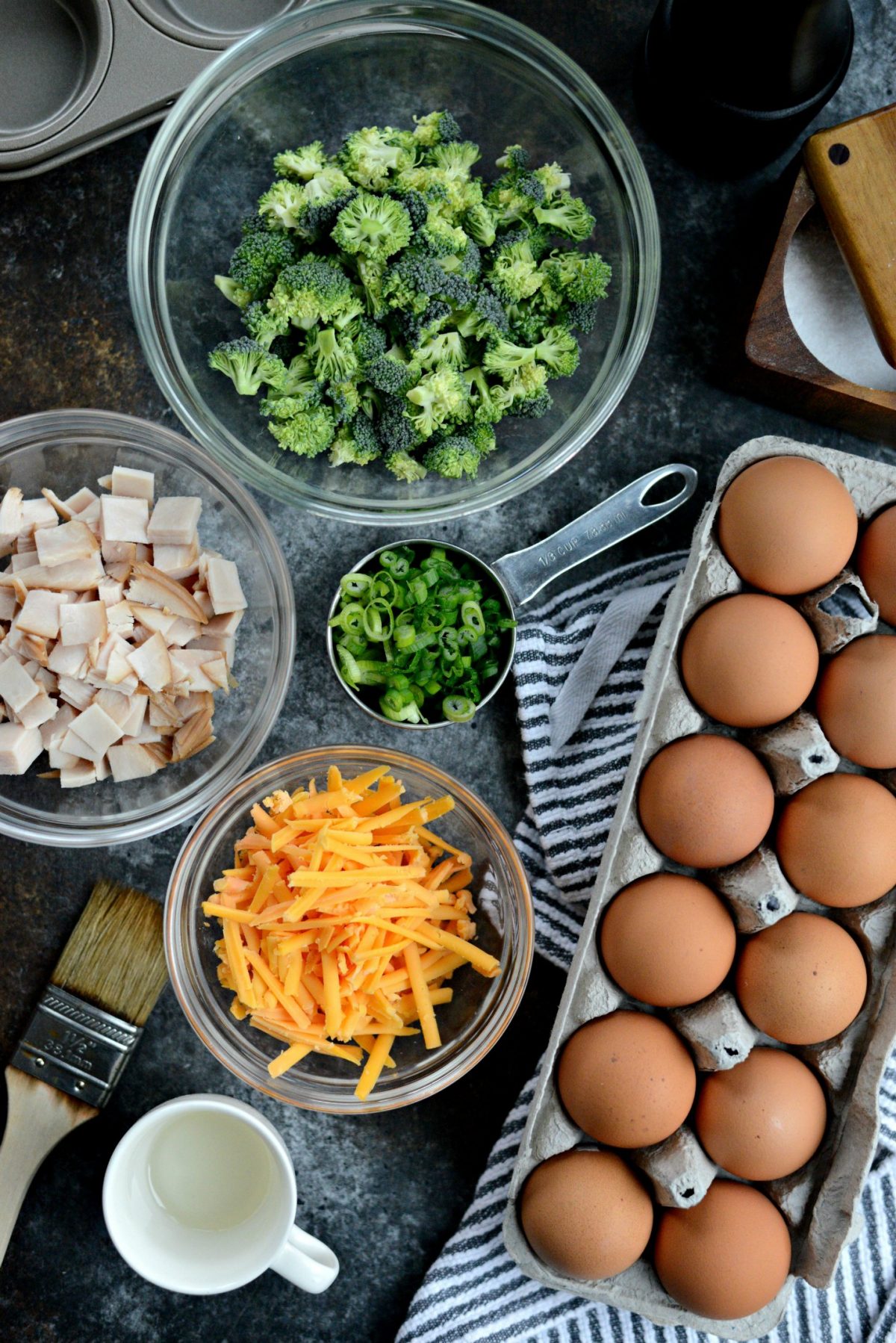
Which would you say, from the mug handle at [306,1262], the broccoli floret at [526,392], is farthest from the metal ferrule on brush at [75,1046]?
the broccoli floret at [526,392]

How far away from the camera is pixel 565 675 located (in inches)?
77.2

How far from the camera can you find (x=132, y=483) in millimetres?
1811

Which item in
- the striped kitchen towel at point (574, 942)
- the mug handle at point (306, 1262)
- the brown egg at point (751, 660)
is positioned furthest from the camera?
the striped kitchen towel at point (574, 942)

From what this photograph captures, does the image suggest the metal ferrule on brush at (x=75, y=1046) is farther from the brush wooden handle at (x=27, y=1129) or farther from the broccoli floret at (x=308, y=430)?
the broccoli floret at (x=308, y=430)

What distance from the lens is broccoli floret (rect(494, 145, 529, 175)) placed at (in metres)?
1.69

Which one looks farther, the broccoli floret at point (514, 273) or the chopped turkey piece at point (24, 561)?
the chopped turkey piece at point (24, 561)

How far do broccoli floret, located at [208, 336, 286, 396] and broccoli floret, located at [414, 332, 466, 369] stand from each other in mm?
231

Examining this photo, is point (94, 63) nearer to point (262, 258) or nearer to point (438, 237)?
point (262, 258)

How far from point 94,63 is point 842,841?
1898 millimetres

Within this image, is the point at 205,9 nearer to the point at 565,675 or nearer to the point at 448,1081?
the point at 565,675

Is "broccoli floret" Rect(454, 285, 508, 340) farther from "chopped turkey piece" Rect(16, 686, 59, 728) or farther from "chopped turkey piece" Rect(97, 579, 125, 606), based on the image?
"chopped turkey piece" Rect(16, 686, 59, 728)

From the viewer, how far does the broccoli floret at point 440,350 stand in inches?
64.9

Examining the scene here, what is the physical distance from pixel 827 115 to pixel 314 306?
113 cm

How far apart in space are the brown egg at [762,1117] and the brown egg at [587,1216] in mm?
157
